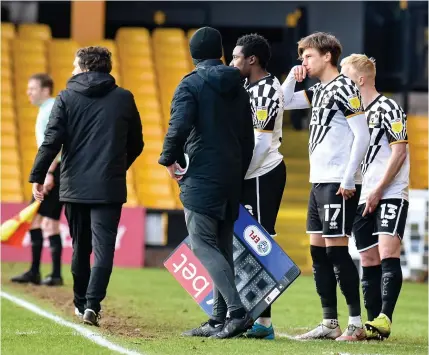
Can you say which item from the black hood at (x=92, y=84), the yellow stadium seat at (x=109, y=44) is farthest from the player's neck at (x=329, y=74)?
the yellow stadium seat at (x=109, y=44)

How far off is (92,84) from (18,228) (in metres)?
4.33

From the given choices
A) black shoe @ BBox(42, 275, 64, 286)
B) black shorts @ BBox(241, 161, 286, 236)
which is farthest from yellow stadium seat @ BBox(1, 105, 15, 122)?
black shorts @ BBox(241, 161, 286, 236)

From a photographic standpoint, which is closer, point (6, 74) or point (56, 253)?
point (56, 253)

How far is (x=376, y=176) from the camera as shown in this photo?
8852 millimetres

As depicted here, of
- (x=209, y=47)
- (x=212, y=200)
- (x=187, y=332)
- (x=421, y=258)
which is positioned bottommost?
(x=421, y=258)

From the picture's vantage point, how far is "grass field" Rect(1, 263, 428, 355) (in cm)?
734

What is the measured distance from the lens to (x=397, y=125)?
8758mm

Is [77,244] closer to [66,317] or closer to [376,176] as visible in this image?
[66,317]

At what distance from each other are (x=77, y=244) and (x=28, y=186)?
973 centimetres

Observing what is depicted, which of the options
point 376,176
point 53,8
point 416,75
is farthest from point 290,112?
→ point 376,176

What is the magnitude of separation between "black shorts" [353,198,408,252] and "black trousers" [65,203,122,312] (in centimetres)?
183

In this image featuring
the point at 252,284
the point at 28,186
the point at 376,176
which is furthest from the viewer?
the point at 28,186

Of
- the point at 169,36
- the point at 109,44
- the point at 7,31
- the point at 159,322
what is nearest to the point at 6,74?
the point at 7,31

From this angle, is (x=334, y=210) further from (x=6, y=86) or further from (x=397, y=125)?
(x=6, y=86)
